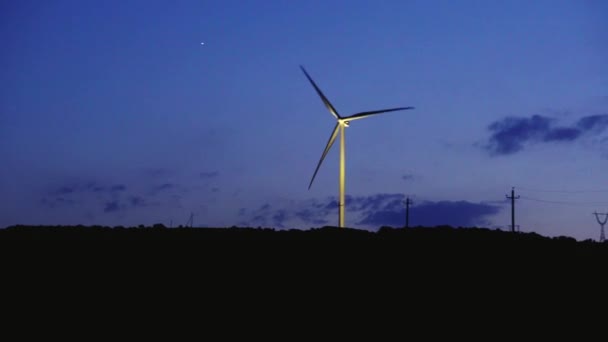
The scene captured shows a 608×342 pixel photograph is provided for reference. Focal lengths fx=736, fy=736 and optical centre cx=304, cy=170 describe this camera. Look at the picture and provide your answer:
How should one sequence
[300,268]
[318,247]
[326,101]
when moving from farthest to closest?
[326,101] → [318,247] → [300,268]

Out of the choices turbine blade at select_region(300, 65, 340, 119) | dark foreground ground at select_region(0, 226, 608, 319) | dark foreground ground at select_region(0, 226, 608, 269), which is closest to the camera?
dark foreground ground at select_region(0, 226, 608, 319)

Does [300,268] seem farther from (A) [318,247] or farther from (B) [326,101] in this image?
(B) [326,101]

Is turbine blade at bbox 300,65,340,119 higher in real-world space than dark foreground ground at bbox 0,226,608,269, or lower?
higher

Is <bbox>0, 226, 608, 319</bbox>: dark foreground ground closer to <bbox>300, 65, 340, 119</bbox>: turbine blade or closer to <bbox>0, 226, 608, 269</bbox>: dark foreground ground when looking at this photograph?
<bbox>0, 226, 608, 269</bbox>: dark foreground ground

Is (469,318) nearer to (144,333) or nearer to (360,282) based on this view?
(360,282)

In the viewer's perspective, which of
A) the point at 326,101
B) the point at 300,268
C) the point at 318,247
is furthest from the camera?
the point at 326,101

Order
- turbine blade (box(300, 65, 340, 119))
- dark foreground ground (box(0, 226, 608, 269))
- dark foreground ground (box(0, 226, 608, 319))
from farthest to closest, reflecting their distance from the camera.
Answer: turbine blade (box(300, 65, 340, 119)) < dark foreground ground (box(0, 226, 608, 269)) < dark foreground ground (box(0, 226, 608, 319))

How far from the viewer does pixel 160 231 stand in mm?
25375

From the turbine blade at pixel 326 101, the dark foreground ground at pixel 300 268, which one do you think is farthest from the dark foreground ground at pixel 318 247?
the turbine blade at pixel 326 101

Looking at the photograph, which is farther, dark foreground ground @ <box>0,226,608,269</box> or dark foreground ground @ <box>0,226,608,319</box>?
dark foreground ground @ <box>0,226,608,269</box>

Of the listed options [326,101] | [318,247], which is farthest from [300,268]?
[326,101]

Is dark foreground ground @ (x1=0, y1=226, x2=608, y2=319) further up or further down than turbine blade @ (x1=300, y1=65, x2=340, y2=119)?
further down

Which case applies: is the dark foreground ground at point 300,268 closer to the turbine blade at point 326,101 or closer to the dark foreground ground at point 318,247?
the dark foreground ground at point 318,247

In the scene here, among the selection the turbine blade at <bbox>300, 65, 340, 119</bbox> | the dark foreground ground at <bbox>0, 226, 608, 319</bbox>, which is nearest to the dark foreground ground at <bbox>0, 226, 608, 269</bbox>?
the dark foreground ground at <bbox>0, 226, 608, 319</bbox>
